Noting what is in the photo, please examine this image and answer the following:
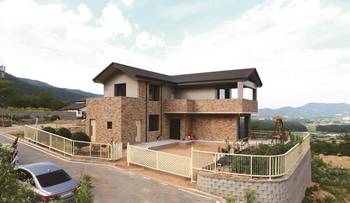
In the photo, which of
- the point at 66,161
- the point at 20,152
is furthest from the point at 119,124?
the point at 20,152

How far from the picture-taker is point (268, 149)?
1551cm

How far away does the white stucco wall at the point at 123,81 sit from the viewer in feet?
79.3

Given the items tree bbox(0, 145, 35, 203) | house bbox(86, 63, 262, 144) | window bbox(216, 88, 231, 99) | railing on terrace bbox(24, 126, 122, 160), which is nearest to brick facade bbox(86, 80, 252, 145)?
house bbox(86, 63, 262, 144)

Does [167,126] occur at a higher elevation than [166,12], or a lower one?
lower

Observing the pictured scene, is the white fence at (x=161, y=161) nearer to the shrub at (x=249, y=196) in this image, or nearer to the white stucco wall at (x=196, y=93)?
the shrub at (x=249, y=196)

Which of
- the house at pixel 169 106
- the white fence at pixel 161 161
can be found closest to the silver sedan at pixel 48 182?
the white fence at pixel 161 161

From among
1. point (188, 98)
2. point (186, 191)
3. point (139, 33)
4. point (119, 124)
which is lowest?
point (186, 191)

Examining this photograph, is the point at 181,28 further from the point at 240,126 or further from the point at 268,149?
the point at 268,149

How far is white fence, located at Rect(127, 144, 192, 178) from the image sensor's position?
14.4m

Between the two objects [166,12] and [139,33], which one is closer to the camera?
[166,12]

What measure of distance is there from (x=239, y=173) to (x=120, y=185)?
5.83 m

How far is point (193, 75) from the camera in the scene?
29.8 meters

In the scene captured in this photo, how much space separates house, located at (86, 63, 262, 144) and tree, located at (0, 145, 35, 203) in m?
17.3

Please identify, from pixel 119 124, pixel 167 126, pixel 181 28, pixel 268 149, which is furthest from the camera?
pixel 167 126
